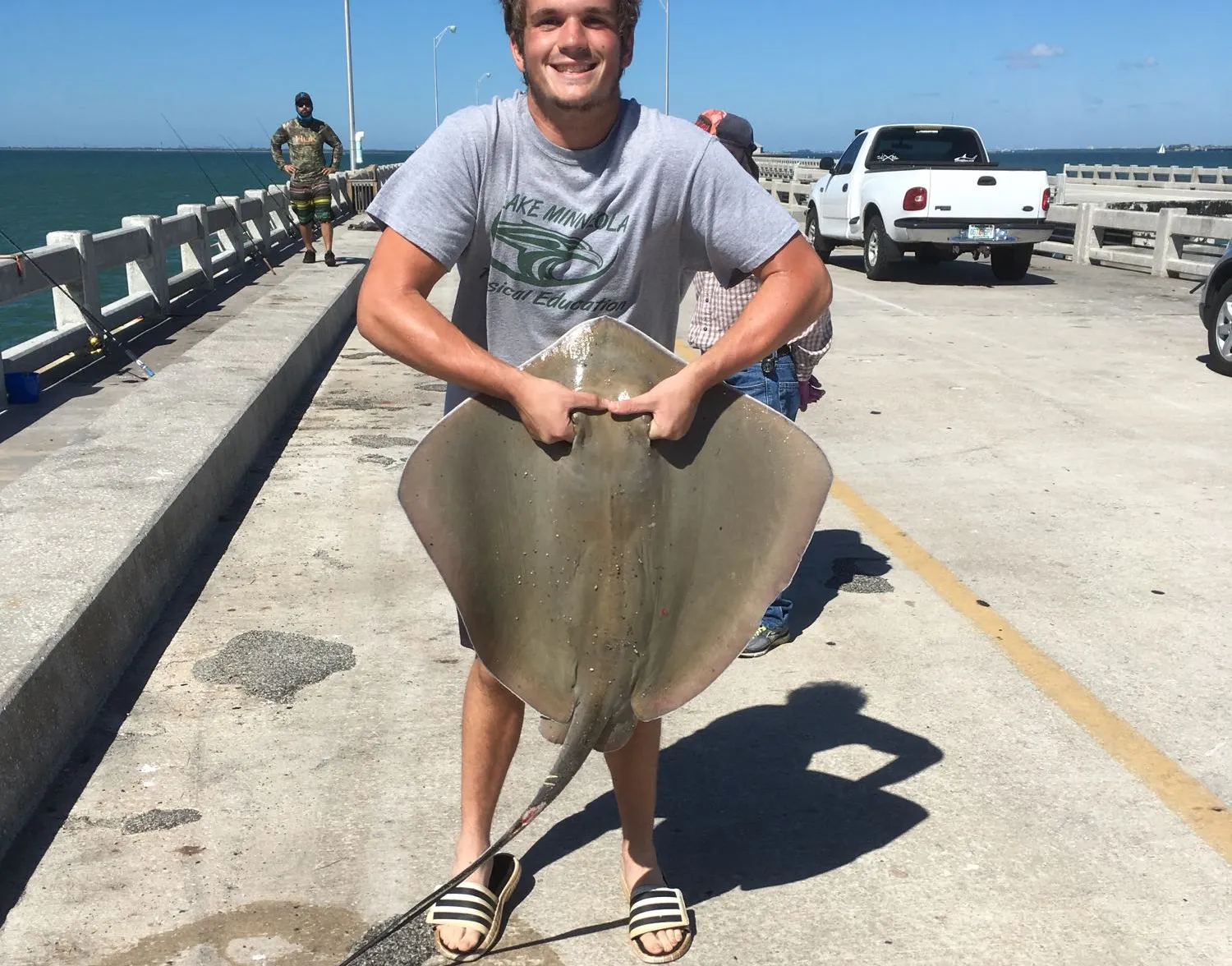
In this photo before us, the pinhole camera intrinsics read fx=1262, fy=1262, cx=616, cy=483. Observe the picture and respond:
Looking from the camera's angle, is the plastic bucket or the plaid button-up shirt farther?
the plastic bucket

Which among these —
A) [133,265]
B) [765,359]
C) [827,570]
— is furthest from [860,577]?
[133,265]

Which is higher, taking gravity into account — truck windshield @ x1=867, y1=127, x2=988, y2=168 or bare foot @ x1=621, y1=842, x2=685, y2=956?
truck windshield @ x1=867, y1=127, x2=988, y2=168

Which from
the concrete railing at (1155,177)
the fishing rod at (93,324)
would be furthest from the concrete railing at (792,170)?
the fishing rod at (93,324)

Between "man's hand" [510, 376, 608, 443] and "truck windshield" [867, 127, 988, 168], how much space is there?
16.1m

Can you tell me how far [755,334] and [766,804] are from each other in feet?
5.10

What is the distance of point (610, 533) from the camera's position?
2473 mm

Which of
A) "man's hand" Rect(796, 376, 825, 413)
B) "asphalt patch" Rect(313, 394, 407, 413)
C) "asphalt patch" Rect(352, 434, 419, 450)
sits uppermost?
"man's hand" Rect(796, 376, 825, 413)

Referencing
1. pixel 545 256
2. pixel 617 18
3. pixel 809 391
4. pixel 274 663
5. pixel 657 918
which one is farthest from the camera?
pixel 809 391

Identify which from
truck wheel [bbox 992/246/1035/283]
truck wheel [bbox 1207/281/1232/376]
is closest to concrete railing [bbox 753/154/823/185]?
truck wheel [bbox 992/246/1035/283]

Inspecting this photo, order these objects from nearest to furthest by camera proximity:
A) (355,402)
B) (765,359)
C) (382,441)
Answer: (765,359), (382,441), (355,402)

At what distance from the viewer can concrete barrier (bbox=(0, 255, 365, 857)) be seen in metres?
3.47

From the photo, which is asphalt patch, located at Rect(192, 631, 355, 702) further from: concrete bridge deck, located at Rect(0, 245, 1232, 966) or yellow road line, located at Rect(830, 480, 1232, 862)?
yellow road line, located at Rect(830, 480, 1232, 862)

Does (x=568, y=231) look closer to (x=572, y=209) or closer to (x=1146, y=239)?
(x=572, y=209)

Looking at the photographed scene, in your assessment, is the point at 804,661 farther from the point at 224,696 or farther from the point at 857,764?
the point at 224,696
